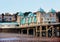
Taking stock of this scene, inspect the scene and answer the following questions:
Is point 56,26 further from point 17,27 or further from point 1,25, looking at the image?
point 1,25

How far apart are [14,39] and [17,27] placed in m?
0.17

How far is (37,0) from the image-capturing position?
308 cm

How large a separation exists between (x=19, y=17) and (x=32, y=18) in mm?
177

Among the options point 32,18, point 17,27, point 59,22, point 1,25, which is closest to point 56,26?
point 59,22

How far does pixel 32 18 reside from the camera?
9.93 feet

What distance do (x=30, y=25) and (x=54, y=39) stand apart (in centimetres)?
38

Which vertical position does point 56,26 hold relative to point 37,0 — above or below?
below

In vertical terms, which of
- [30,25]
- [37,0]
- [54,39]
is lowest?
[54,39]

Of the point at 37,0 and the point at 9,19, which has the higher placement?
the point at 37,0

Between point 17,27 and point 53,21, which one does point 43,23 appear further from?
point 17,27

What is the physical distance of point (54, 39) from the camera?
120 inches

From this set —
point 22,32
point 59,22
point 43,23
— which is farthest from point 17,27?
point 59,22

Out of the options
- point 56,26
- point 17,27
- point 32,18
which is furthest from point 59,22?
point 17,27

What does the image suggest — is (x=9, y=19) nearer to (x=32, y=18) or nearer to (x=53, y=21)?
(x=32, y=18)
